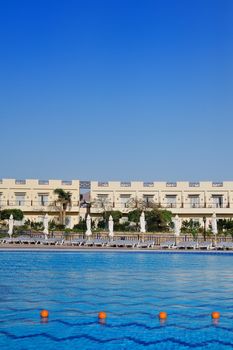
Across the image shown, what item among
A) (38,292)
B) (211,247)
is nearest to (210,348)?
(38,292)

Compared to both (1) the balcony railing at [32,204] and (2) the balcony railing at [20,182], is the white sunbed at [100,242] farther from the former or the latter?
(2) the balcony railing at [20,182]

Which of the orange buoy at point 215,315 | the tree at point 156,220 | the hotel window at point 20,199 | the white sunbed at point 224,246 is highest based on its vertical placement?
the hotel window at point 20,199

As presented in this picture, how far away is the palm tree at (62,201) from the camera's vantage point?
54.0 metres

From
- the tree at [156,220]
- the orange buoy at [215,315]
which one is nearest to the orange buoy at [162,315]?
the orange buoy at [215,315]

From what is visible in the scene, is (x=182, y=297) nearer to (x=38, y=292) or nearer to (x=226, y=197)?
(x=38, y=292)

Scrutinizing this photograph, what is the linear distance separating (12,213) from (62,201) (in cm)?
578

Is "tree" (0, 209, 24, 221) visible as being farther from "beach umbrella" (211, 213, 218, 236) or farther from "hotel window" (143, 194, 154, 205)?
"beach umbrella" (211, 213, 218, 236)

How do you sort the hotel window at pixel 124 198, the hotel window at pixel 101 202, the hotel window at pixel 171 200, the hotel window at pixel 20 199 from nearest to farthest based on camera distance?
the hotel window at pixel 20 199
the hotel window at pixel 101 202
the hotel window at pixel 124 198
the hotel window at pixel 171 200

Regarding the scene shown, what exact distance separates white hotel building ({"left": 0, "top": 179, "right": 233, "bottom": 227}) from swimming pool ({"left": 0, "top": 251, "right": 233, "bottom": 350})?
3938 cm

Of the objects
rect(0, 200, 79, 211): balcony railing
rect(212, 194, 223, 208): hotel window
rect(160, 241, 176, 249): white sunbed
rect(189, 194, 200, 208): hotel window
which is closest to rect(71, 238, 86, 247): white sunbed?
rect(160, 241, 176, 249): white sunbed

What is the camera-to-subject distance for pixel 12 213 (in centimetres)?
5144

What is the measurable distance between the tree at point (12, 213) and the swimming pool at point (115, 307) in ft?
112

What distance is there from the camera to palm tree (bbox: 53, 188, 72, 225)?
54.0 metres

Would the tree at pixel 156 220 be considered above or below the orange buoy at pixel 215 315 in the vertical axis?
above
